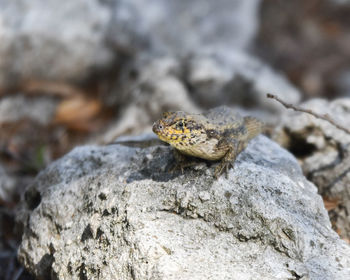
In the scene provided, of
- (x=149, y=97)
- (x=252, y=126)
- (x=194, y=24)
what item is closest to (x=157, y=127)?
(x=252, y=126)

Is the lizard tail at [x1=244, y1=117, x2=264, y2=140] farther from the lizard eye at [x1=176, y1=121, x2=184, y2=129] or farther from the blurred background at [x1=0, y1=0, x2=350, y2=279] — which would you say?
the blurred background at [x1=0, y1=0, x2=350, y2=279]

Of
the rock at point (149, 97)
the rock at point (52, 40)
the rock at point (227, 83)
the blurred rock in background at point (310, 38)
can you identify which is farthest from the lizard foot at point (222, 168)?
the blurred rock in background at point (310, 38)

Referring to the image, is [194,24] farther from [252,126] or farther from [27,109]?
[252,126]

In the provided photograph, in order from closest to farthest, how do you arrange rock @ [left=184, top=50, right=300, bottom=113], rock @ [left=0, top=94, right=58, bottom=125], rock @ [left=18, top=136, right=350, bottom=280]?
rock @ [left=18, top=136, right=350, bottom=280]
rock @ [left=0, top=94, right=58, bottom=125]
rock @ [left=184, top=50, right=300, bottom=113]

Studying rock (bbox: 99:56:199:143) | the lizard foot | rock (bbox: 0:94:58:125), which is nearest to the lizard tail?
the lizard foot

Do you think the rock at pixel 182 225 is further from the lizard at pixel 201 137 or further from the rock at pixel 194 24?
the rock at pixel 194 24

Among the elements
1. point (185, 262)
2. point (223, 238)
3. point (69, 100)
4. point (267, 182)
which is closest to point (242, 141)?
point (267, 182)

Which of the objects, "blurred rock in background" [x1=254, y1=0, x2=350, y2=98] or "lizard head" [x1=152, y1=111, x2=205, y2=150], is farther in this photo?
"blurred rock in background" [x1=254, y1=0, x2=350, y2=98]
